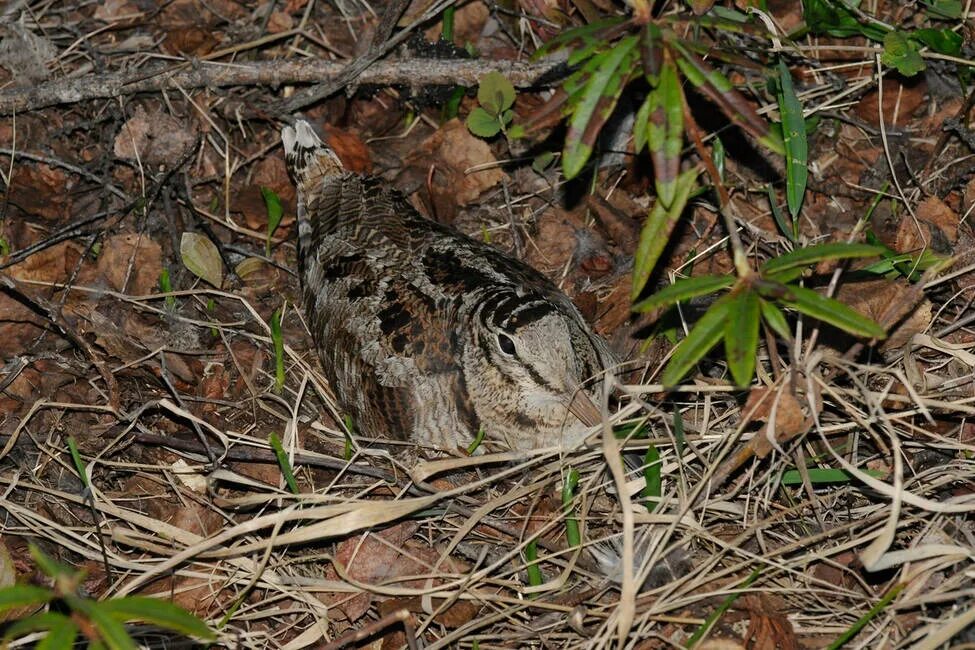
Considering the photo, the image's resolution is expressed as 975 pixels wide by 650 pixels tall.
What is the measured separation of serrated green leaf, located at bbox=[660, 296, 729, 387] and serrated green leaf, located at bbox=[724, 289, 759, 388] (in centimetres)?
4

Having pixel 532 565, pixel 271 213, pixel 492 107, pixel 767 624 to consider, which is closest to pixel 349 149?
pixel 271 213

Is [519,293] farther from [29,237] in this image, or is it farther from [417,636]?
[29,237]

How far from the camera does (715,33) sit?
4.87 metres

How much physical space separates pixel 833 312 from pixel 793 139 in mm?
1625

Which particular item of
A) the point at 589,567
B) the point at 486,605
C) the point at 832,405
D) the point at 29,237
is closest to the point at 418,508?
the point at 486,605

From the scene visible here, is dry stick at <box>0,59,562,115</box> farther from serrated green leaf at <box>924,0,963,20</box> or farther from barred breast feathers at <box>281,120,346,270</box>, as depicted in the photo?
serrated green leaf at <box>924,0,963,20</box>

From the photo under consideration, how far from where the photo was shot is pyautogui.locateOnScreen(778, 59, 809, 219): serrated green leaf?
4.25 meters

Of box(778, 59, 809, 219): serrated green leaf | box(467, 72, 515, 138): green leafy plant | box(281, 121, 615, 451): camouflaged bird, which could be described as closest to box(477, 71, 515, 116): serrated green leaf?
box(467, 72, 515, 138): green leafy plant

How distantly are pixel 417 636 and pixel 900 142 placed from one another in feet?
10.3

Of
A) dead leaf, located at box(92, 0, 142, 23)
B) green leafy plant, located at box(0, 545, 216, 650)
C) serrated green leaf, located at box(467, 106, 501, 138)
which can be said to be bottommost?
serrated green leaf, located at box(467, 106, 501, 138)

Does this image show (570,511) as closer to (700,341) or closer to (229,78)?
(700,341)

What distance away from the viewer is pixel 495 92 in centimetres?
488

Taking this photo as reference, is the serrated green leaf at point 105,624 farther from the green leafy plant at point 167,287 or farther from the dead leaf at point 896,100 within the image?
Result: the dead leaf at point 896,100

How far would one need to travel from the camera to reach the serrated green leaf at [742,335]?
2.73 m
